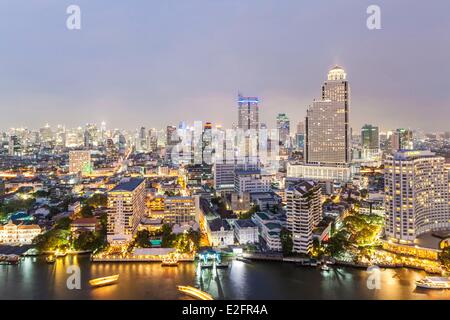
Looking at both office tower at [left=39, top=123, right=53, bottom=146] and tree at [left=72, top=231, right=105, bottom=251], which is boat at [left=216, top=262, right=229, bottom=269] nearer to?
tree at [left=72, top=231, right=105, bottom=251]

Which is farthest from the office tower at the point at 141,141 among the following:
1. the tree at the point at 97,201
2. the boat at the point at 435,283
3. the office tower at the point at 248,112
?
the boat at the point at 435,283

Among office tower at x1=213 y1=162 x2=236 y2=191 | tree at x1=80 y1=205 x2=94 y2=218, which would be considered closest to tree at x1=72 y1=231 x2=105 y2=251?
tree at x1=80 y1=205 x2=94 y2=218

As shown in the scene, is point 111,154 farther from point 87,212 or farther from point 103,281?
point 103,281

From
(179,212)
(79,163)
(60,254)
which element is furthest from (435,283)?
(79,163)

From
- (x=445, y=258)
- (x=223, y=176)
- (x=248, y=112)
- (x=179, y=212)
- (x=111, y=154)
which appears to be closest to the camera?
(x=445, y=258)

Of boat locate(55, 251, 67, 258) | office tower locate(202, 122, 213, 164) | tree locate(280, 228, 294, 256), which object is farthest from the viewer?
office tower locate(202, 122, 213, 164)

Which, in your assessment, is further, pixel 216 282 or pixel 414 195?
pixel 414 195
